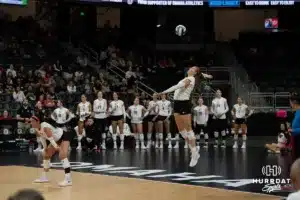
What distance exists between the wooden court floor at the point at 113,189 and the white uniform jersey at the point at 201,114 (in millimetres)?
9290

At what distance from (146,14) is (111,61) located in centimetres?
646

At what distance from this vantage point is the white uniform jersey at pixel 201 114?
21438 millimetres

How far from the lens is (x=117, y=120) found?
20.9 metres

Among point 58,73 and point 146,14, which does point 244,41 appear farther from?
point 58,73

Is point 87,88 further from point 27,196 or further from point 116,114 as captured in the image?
point 27,196

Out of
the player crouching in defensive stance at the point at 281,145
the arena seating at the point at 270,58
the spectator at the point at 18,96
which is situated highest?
the arena seating at the point at 270,58

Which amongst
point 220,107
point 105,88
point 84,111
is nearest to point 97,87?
point 105,88

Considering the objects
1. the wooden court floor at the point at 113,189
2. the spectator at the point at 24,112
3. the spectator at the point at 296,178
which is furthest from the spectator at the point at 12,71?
the spectator at the point at 296,178

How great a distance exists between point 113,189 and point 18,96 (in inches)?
479

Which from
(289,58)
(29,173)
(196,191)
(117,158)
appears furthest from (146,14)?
(196,191)

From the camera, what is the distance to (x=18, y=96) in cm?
2177

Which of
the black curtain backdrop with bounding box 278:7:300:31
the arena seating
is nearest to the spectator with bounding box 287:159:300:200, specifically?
the arena seating

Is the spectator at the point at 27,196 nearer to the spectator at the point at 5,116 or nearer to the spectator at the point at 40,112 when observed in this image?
the spectator at the point at 40,112

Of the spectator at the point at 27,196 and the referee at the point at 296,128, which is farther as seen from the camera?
the referee at the point at 296,128
